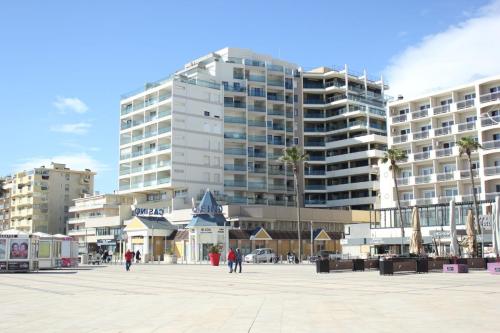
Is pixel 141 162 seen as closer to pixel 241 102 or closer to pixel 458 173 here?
pixel 241 102

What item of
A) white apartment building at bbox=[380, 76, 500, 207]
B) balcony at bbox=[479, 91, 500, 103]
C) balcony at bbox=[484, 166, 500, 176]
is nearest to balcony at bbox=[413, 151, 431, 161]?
white apartment building at bbox=[380, 76, 500, 207]

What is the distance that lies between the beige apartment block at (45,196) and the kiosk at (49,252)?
8312 cm

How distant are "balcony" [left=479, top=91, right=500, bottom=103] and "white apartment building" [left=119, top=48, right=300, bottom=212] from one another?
38603mm

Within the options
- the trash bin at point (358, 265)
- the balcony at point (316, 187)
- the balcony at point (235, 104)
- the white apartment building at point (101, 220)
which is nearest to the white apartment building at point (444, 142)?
the balcony at point (316, 187)

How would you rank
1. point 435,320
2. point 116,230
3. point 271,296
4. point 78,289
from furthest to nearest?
point 116,230
point 78,289
point 271,296
point 435,320

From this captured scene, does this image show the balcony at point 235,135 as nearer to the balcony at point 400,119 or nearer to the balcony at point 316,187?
the balcony at point 316,187

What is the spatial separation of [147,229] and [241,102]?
3355 centimetres

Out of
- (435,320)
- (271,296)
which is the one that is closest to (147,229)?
(271,296)

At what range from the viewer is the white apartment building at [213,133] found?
91.2m

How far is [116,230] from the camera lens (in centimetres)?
9425

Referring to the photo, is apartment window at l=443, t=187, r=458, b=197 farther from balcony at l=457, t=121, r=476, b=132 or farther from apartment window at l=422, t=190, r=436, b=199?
balcony at l=457, t=121, r=476, b=132

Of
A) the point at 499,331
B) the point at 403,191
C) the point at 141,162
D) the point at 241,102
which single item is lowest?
the point at 499,331

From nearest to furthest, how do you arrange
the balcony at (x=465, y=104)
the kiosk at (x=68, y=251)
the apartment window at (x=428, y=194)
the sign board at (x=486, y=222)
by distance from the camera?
the kiosk at (x=68, y=251) < the sign board at (x=486, y=222) < the balcony at (x=465, y=104) < the apartment window at (x=428, y=194)

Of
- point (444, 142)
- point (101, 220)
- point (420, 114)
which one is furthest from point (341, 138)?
point (101, 220)
